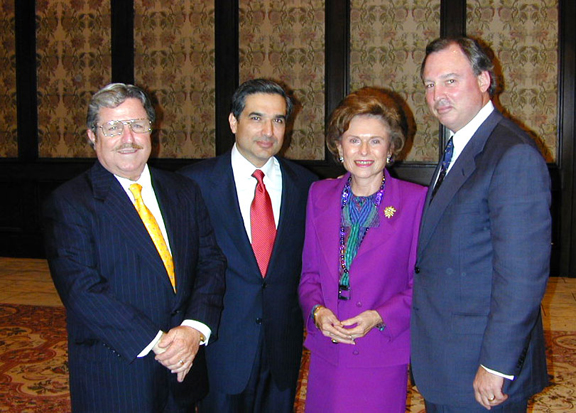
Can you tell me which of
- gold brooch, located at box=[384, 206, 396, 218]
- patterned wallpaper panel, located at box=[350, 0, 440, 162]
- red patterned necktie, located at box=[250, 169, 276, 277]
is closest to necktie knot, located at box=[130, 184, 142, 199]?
red patterned necktie, located at box=[250, 169, 276, 277]

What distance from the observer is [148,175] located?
2.06 meters

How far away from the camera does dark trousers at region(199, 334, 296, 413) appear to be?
230cm

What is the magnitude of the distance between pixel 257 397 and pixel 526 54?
491 centimetres

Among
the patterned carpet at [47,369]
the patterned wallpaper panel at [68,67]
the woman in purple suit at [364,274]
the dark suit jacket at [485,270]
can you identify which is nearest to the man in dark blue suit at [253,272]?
the woman in purple suit at [364,274]

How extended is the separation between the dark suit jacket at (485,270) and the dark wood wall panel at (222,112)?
442cm

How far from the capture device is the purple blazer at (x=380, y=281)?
2102 mm

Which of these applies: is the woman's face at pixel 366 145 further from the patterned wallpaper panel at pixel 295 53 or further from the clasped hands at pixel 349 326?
the patterned wallpaper panel at pixel 295 53

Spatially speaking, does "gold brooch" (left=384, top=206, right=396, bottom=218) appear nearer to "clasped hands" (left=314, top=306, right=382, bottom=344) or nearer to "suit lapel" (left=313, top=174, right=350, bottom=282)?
"suit lapel" (left=313, top=174, right=350, bottom=282)

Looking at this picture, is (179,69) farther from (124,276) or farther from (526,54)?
(124,276)

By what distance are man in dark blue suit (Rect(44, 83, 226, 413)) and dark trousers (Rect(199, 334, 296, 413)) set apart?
0.95 ft

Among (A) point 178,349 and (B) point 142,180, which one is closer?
(A) point 178,349

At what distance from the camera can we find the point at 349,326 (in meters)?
2.09

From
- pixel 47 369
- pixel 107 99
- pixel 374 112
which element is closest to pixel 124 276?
pixel 107 99

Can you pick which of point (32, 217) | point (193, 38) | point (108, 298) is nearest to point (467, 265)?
point (108, 298)
